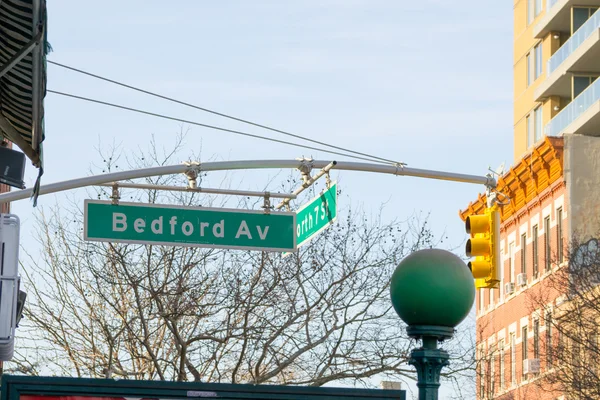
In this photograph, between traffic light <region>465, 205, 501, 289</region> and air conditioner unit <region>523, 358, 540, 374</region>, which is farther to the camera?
air conditioner unit <region>523, 358, 540, 374</region>

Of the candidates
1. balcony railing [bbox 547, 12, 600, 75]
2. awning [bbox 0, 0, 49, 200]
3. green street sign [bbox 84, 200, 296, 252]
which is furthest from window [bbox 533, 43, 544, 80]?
awning [bbox 0, 0, 49, 200]

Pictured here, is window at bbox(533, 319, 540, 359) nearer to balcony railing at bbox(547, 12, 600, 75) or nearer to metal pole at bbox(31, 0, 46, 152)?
balcony railing at bbox(547, 12, 600, 75)

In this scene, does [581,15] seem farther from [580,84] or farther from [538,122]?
[538,122]

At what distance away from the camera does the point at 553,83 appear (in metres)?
50.5

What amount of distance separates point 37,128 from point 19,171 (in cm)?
60

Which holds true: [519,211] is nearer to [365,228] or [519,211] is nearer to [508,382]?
[508,382]

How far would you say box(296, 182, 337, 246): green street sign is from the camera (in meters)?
14.8

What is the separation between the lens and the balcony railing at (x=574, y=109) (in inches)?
1847

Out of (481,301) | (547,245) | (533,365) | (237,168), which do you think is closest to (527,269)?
(547,245)

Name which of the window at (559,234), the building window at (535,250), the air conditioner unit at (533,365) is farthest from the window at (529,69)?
the air conditioner unit at (533,365)

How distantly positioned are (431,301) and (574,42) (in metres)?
42.5

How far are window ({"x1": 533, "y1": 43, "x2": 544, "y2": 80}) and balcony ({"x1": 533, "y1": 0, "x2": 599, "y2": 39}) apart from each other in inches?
34.0

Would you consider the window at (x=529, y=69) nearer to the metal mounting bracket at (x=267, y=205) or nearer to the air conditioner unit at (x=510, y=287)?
the air conditioner unit at (x=510, y=287)

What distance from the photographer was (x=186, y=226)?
1449 cm
